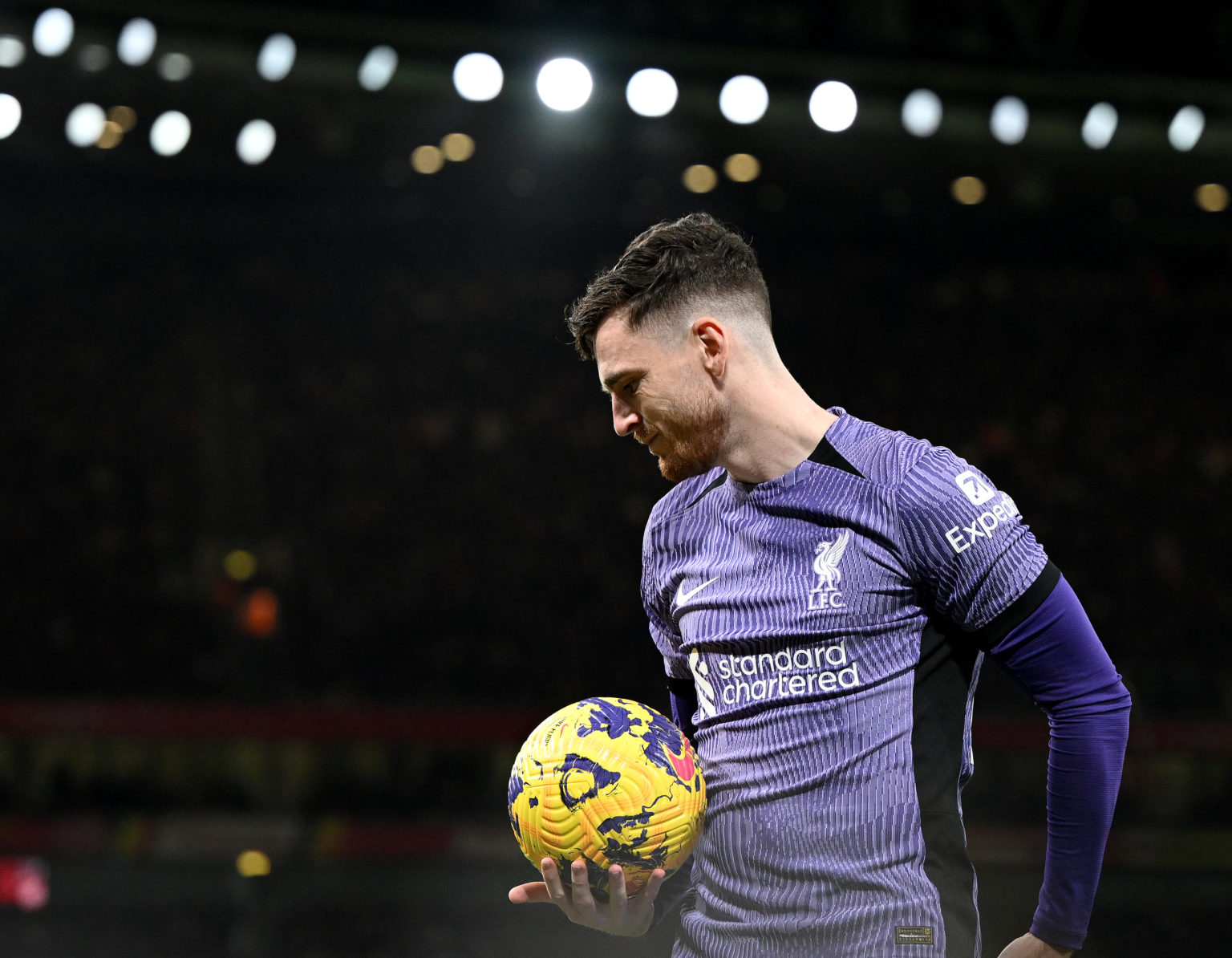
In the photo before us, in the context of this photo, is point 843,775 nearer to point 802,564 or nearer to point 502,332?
point 802,564

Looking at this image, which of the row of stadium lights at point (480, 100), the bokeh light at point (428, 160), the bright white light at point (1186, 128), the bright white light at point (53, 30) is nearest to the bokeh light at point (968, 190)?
the row of stadium lights at point (480, 100)

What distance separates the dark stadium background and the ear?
3.88m

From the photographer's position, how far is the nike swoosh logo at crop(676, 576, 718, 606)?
1.68 metres

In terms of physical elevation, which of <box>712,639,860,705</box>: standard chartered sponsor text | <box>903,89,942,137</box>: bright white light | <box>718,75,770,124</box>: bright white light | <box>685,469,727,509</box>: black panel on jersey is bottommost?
<box>712,639,860,705</box>: standard chartered sponsor text

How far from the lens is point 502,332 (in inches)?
457

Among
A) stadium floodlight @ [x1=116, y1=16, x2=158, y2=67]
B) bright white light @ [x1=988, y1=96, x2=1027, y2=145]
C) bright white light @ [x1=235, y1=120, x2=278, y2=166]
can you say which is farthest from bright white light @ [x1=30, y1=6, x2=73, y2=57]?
bright white light @ [x1=988, y1=96, x2=1027, y2=145]

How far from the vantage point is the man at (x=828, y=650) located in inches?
58.7

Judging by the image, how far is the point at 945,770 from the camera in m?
1.54

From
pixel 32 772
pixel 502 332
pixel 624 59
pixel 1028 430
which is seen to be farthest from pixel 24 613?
pixel 1028 430

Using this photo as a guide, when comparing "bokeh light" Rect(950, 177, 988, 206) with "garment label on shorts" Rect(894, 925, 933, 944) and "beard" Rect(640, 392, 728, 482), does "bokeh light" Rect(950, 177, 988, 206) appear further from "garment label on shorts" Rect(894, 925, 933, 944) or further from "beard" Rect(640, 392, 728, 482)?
"garment label on shorts" Rect(894, 925, 933, 944)

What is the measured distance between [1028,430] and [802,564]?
978 cm

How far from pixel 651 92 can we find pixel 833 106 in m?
1.19

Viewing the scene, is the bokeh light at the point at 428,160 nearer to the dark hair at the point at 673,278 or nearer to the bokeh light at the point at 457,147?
the bokeh light at the point at 457,147

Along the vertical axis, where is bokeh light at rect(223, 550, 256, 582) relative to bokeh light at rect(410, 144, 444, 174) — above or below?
below
